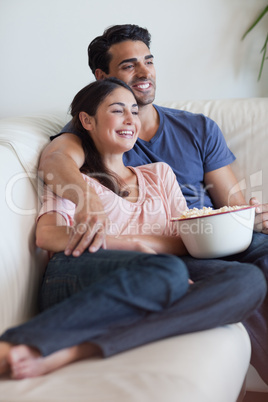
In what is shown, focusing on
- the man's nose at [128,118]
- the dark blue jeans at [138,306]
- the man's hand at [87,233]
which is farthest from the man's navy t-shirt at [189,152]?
the dark blue jeans at [138,306]

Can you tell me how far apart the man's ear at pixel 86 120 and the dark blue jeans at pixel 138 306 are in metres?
0.65

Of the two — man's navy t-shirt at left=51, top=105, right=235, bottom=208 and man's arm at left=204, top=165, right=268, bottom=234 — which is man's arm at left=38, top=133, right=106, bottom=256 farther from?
man's arm at left=204, top=165, right=268, bottom=234

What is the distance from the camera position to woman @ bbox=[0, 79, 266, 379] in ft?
3.57

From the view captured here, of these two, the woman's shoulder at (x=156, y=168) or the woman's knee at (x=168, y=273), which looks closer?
the woman's knee at (x=168, y=273)

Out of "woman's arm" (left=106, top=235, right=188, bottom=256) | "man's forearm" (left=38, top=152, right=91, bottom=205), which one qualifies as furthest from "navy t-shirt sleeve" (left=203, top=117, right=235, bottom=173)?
"man's forearm" (left=38, top=152, right=91, bottom=205)

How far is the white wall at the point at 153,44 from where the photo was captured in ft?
7.84

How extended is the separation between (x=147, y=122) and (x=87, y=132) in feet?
1.09

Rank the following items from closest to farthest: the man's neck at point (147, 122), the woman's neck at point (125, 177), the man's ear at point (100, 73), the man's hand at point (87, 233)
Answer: the man's hand at point (87, 233), the woman's neck at point (125, 177), the man's neck at point (147, 122), the man's ear at point (100, 73)

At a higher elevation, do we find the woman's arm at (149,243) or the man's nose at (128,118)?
the man's nose at (128,118)

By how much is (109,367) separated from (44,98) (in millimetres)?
1693

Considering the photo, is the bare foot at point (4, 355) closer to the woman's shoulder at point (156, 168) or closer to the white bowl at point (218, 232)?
the white bowl at point (218, 232)

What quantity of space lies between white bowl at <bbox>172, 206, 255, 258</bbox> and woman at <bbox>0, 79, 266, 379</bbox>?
0.43 ft

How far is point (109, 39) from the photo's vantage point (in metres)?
2.10

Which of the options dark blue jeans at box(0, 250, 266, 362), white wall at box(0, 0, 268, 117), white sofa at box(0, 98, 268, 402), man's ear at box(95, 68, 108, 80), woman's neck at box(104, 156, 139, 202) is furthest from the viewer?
white wall at box(0, 0, 268, 117)
